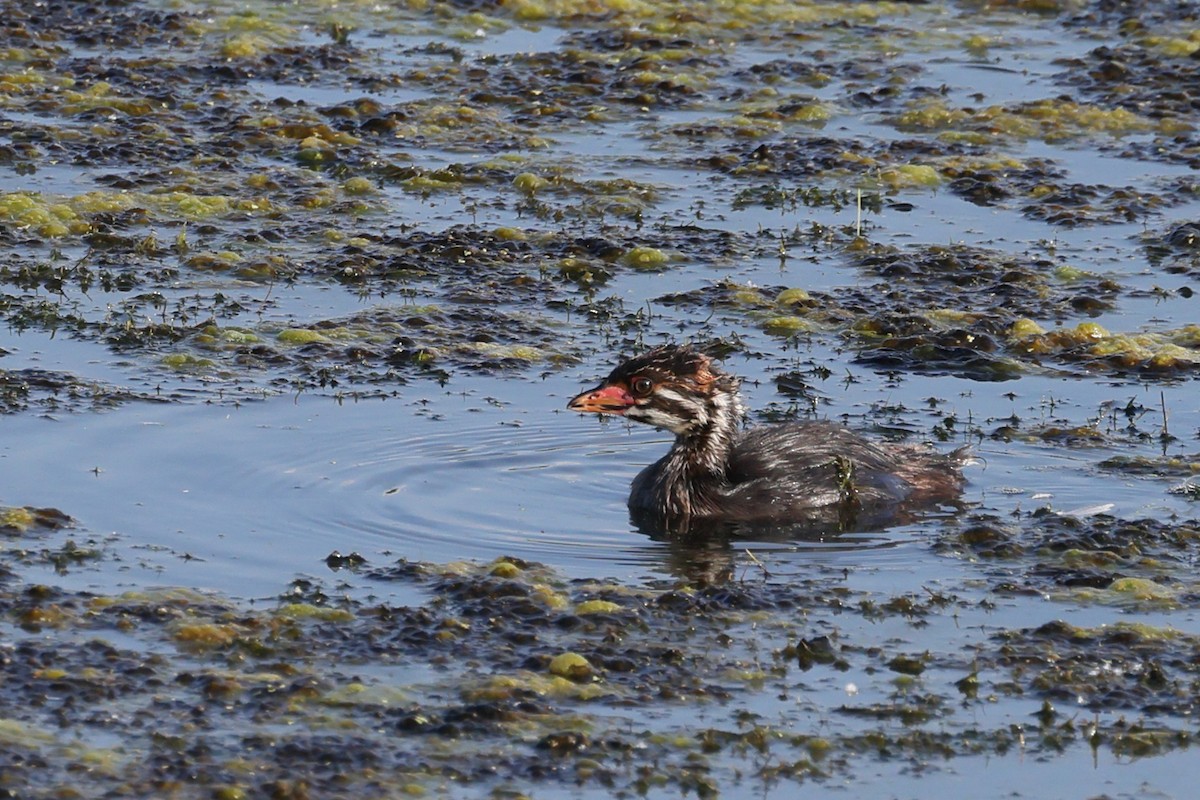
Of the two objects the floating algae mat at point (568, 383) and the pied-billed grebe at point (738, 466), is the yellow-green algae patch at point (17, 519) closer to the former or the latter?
the floating algae mat at point (568, 383)

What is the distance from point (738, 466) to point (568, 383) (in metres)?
1.66

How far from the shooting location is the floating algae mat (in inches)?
314

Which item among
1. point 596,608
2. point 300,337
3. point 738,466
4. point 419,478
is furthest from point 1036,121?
point 596,608

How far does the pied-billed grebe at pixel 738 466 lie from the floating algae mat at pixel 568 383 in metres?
0.26

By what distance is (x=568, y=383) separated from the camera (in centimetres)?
1277

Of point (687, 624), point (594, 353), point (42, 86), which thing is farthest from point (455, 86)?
point (687, 624)

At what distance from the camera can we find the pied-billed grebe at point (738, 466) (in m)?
11.2

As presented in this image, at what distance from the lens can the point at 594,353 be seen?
43.4 ft

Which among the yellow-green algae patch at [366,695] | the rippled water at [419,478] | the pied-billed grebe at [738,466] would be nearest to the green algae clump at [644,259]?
the rippled water at [419,478]

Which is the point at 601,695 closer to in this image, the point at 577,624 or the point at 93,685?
the point at 577,624

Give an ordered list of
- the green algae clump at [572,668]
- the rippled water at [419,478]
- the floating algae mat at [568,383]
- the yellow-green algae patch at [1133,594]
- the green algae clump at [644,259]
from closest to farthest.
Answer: the floating algae mat at [568,383]
the green algae clump at [572,668]
the yellow-green algae patch at [1133,594]
the rippled water at [419,478]
the green algae clump at [644,259]

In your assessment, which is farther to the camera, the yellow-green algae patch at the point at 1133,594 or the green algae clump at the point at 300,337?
the green algae clump at the point at 300,337

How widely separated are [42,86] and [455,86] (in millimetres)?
3602

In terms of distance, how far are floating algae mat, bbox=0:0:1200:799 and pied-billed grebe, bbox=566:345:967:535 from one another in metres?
0.26
